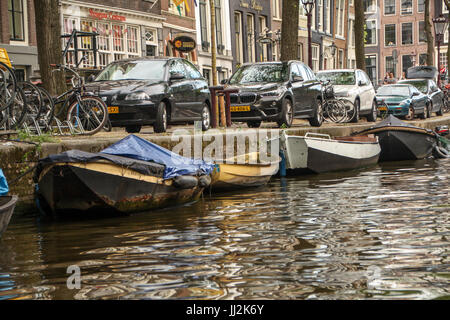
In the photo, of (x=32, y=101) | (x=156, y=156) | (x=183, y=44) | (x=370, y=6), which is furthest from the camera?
(x=370, y=6)

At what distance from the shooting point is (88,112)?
13086 mm

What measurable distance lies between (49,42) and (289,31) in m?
9.35

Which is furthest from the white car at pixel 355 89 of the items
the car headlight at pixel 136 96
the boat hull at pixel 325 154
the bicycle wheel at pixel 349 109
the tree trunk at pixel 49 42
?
the tree trunk at pixel 49 42

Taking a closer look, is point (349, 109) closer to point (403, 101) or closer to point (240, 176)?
point (403, 101)

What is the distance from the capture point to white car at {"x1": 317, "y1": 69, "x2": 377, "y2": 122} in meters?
23.6

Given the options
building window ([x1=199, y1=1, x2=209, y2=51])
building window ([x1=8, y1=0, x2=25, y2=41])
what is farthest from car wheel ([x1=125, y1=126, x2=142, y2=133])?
building window ([x1=199, y1=1, x2=209, y2=51])

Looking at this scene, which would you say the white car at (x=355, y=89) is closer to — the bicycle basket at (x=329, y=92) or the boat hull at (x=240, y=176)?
the bicycle basket at (x=329, y=92)

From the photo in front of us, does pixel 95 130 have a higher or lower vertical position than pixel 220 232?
higher

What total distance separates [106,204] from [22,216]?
135 centimetres

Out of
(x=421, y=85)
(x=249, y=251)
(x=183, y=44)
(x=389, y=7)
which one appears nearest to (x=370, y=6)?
(x=389, y=7)

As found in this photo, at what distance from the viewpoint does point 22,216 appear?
1081 cm
